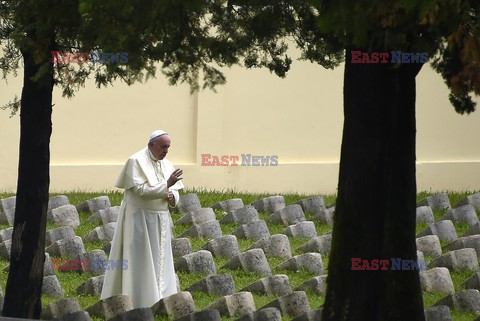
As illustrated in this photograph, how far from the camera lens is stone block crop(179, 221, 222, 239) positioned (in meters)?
18.6

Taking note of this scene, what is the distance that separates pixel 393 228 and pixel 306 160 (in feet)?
40.2

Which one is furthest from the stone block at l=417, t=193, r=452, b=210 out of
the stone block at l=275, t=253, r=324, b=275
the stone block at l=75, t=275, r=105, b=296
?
the stone block at l=75, t=275, r=105, b=296

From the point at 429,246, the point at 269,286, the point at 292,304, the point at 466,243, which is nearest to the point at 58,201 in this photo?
the point at 429,246

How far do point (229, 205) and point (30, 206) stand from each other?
298 inches

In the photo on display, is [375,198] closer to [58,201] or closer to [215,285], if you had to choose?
[215,285]

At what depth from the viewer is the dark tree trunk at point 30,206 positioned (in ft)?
43.3

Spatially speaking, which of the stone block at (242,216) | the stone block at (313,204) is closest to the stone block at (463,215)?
the stone block at (313,204)

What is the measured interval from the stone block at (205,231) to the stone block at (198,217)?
0.77 meters

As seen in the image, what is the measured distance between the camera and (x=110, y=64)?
11156 mm

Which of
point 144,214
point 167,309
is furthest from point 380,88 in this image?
point 144,214

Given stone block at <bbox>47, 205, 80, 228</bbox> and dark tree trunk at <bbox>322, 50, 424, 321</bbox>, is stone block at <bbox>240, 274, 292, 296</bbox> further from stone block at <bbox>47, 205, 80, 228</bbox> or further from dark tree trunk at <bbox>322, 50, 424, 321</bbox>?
stone block at <bbox>47, 205, 80, 228</bbox>

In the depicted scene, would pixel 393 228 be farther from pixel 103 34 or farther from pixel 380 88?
pixel 103 34

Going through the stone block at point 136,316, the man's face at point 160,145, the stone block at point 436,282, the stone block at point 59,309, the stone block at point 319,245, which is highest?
the man's face at point 160,145

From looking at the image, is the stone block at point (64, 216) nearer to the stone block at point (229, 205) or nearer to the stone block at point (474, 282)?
the stone block at point (229, 205)
